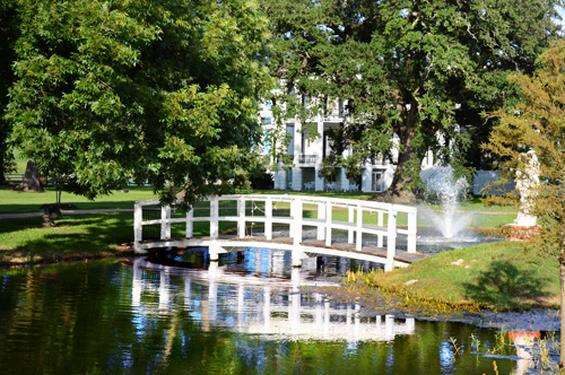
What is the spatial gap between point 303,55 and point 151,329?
3772cm

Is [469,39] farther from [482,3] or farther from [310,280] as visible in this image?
[310,280]

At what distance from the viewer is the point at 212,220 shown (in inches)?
1211

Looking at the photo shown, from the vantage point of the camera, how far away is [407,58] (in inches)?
2019

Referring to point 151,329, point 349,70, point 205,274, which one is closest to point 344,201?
point 205,274

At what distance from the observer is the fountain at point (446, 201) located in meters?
41.0

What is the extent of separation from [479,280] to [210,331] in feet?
22.8

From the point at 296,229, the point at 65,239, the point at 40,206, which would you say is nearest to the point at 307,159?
the point at 40,206

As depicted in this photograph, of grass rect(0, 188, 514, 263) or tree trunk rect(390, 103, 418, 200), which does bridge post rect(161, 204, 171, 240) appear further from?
tree trunk rect(390, 103, 418, 200)

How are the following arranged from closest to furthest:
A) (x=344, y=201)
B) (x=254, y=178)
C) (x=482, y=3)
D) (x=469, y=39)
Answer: (x=344, y=201)
(x=482, y=3)
(x=469, y=39)
(x=254, y=178)

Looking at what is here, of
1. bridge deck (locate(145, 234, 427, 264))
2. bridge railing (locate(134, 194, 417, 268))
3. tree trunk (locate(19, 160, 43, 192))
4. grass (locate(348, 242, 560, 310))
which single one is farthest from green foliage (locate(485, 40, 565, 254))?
tree trunk (locate(19, 160, 43, 192))

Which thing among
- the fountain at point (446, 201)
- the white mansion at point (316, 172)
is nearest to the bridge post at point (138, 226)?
the fountain at point (446, 201)

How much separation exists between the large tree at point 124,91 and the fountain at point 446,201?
543 inches

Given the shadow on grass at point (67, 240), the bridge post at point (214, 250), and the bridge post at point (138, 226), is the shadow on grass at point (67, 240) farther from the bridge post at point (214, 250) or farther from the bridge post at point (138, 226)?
the bridge post at point (214, 250)

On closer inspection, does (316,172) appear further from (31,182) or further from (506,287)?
(506,287)
